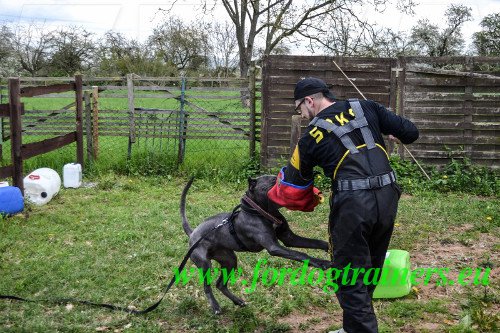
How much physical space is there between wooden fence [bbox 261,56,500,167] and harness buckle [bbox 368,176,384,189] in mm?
6146

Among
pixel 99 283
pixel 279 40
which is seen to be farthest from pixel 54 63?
pixel 99 283

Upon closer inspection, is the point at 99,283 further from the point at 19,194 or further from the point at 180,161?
the point at 180,161

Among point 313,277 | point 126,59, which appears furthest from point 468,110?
point 126,59

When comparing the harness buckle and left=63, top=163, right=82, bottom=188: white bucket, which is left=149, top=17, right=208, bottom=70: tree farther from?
the harness buckle

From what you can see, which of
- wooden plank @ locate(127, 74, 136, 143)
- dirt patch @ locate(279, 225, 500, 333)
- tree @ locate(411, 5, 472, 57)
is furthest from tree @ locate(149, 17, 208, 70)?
dirt patch @ locate(279, 225, 500, 333)

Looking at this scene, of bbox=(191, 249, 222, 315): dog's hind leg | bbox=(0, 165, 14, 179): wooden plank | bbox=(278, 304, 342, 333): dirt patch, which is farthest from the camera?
bbox=(0, 165, 14, 179): wooden plank

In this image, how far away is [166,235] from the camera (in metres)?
6.97

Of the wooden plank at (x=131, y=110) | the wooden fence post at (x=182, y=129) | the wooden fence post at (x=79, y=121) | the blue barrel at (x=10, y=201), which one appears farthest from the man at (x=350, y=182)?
the wooden plank at (x=131, y=110)

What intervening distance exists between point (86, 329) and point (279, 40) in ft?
76.8

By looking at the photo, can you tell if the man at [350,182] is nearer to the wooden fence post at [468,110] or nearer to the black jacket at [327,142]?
the black jacket at [327,142]

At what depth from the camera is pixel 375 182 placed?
355 cm

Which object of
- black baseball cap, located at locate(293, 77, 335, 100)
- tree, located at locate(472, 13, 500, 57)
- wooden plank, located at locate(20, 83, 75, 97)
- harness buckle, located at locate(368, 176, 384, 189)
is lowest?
harness buckle, located at locate(368, 176, 384, 189)

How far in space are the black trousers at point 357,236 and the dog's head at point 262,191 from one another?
64 cm

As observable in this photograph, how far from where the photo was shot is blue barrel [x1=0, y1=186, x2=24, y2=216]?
7.56m
